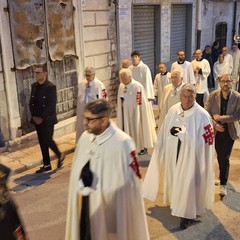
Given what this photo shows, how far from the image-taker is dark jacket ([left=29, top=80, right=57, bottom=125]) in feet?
22.1

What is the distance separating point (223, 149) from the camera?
19.3 feet

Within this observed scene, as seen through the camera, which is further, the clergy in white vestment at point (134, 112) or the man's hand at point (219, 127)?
the clergy in white vestment at point (134, 112)

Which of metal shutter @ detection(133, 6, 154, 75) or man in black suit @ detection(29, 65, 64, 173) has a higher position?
metal shutter @ detection(133, 6, 154, 75)

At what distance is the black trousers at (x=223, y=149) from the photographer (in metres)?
5.84

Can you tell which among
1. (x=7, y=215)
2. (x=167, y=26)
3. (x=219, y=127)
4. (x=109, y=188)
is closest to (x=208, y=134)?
(x=219, y=127)

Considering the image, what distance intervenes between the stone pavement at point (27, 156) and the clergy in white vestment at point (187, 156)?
3175 mm

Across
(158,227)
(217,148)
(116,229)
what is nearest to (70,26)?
(217,148)

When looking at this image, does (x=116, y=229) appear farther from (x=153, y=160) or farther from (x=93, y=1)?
(x=93, y=1)

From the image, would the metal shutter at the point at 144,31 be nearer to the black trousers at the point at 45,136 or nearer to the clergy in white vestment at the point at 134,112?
the clergy in white vestment at the point at 134,112

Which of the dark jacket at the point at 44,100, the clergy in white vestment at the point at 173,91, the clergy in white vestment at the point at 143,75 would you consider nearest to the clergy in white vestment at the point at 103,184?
the dark jacket at the point at 44,100

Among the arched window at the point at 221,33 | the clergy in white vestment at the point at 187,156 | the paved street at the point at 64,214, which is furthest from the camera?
the arched window at the point at 221,33

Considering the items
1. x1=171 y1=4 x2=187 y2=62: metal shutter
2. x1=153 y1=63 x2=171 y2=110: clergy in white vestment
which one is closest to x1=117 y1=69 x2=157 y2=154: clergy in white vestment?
x1=153 y1=63 x2=171 y2=110: clergy in white vestment

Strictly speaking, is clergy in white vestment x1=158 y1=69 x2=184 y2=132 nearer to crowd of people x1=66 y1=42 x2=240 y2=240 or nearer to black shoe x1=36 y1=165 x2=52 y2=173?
crowd of people x1=66 y1=42 x2=240 y2=240

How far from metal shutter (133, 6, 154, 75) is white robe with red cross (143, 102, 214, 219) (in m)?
7.95
